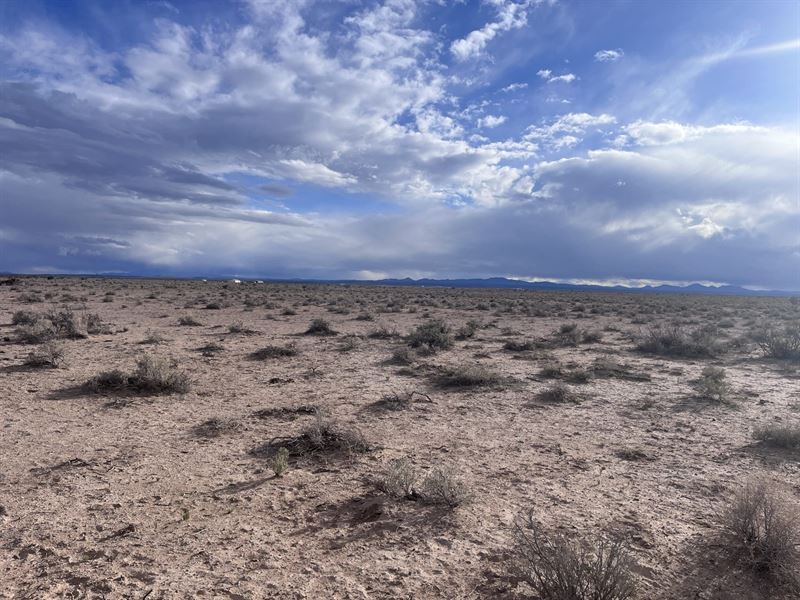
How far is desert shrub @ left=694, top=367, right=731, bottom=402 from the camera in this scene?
34.3ft

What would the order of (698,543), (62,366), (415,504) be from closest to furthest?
(698,543) → (415,504) → (62,366)

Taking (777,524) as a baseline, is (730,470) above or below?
below

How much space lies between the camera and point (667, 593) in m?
3.95

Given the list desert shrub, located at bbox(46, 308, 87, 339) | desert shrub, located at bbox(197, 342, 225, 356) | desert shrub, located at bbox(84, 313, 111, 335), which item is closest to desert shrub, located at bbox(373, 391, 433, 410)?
desert shrub, located at bbox(197, 342, 225, 356)

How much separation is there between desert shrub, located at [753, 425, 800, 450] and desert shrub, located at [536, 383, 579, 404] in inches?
123

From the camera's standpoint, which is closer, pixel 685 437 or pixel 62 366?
pixel 685 437

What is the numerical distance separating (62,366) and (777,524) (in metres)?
13.2

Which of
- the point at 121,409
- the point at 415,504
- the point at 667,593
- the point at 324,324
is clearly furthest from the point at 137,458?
the point at 324,324

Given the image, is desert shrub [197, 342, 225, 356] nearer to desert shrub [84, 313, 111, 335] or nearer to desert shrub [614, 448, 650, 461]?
desert shrub [84, 313, 111, 335]

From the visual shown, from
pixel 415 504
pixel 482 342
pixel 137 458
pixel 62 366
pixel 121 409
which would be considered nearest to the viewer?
pixel 415 504

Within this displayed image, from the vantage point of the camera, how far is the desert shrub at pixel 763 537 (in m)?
4.07

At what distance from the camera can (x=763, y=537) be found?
4.29 meters

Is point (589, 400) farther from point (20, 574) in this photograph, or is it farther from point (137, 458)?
point (20, 574)

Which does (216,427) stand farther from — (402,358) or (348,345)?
(348,345)
